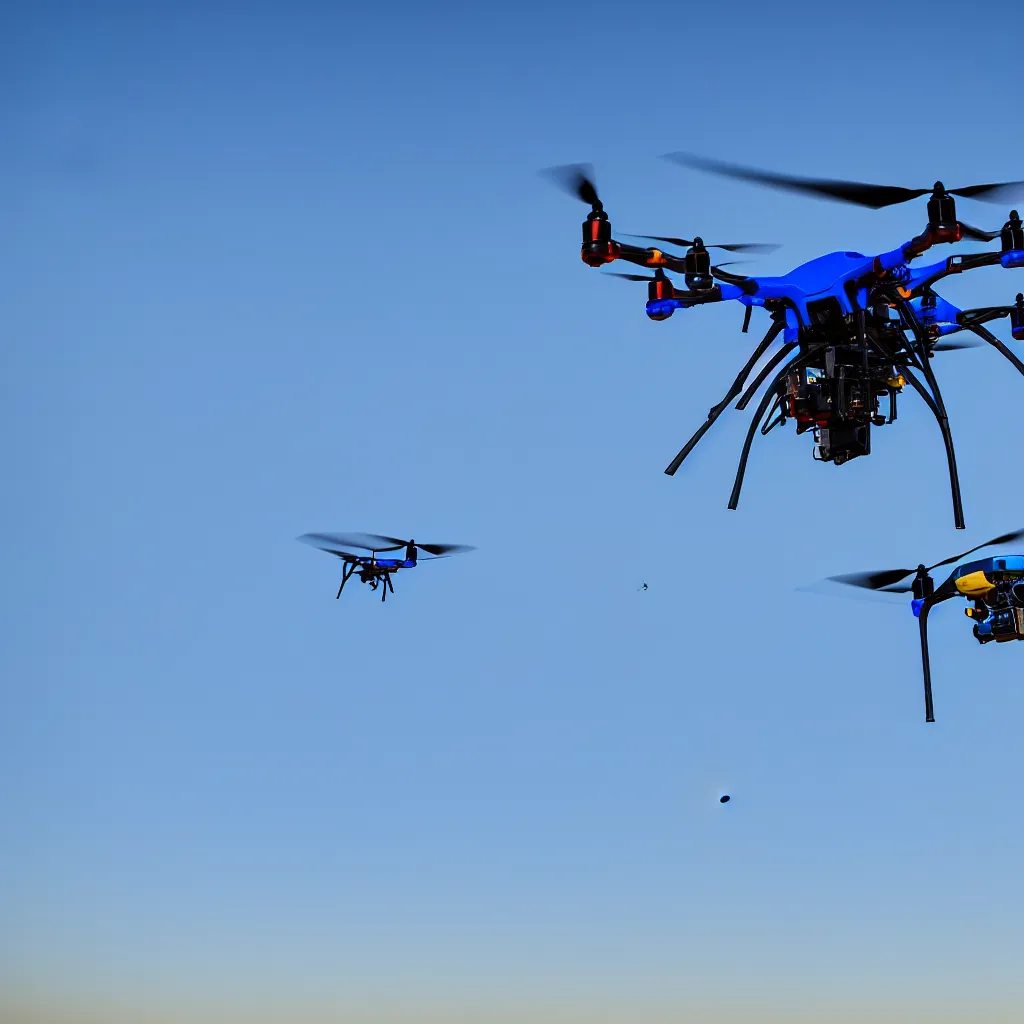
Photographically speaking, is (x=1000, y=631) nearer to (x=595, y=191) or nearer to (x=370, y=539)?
(x=595, y=191)

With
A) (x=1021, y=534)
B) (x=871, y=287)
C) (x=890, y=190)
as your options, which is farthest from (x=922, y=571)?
(x=890, y=190)

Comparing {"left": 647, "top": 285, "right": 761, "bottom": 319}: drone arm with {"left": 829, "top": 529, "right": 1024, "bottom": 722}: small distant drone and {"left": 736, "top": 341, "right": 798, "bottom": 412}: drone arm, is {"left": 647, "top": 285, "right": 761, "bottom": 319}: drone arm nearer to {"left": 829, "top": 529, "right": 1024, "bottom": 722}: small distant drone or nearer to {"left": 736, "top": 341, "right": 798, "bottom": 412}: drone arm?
{"left": 736, "top": 341, "right": 798, "bottom": 412}: drone arm

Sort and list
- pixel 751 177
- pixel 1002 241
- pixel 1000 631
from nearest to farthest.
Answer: pixel 751 177 → pixel 1002 241 → pixel 1000 631

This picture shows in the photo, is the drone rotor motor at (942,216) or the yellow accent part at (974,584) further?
the yellow accent part at (974,584)

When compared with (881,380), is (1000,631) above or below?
below

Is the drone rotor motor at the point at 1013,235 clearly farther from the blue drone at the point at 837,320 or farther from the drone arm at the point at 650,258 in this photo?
the drone arm at the point at 650,258

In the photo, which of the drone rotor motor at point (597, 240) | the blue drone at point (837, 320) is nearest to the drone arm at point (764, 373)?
the blue drone at point (837, 320)
